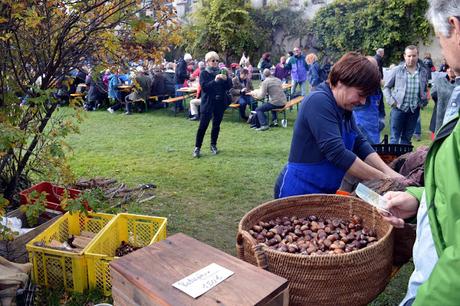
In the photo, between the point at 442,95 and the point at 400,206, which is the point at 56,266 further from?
the point at 442,95

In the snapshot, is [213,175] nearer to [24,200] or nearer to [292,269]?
[24,200]

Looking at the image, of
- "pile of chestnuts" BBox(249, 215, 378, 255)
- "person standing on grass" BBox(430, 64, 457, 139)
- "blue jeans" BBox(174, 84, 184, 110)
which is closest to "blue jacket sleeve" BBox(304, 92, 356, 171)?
"pile of chestnuts" BBox(249, 215, 378, 255)

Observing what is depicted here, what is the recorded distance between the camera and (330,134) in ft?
7.97

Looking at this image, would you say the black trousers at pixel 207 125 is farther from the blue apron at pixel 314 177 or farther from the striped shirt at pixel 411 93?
the blue apron at pixel 314 177

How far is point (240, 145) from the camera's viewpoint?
8.68 m

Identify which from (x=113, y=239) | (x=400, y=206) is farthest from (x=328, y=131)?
(x=113, y=239)

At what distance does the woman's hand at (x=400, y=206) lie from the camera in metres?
1.61

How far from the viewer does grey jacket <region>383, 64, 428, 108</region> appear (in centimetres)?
696

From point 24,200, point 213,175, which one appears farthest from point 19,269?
point 213,175

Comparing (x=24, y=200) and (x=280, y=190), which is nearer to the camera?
(x=280, y=190)

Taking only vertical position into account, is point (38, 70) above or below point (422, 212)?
above

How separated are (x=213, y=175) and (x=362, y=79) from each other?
4.41m

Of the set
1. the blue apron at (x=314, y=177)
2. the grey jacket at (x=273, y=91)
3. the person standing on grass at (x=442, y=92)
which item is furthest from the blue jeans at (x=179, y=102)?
the blue apron at (x=314, y=177)

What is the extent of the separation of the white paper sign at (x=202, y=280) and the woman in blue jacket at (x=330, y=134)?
1.18 m
